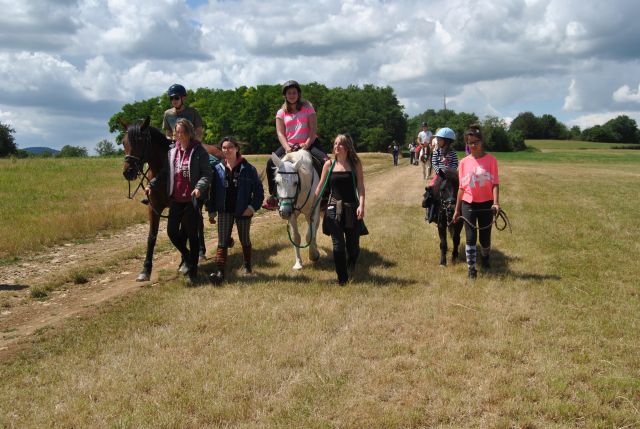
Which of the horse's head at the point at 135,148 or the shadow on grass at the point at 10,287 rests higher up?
the horse's head at the point at 135,148

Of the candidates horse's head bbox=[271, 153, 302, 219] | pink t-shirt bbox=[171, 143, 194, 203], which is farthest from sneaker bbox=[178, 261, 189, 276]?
horse's head bbox=[271, 153, 302, 219]

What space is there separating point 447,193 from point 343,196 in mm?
2081

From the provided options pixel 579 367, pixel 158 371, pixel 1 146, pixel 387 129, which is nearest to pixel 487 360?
pixel 579 367

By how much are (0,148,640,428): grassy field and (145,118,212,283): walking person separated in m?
0.84

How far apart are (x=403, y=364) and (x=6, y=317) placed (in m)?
5.26

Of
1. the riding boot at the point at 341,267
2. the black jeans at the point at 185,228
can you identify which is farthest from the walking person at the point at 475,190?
the black jeans at the point at 185,228

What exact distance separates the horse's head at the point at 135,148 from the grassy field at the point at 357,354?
1813mm

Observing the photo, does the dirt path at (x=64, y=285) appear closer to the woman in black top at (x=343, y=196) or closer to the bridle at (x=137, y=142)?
the bridle at (x=137, y=142)

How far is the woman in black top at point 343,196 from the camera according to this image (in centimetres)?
761

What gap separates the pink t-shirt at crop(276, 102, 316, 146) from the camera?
8.76 metres

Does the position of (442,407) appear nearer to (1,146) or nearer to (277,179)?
(277,179)

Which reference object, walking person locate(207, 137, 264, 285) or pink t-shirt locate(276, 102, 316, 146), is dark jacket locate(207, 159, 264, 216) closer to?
walking person locate(207, 137, 264, 285)

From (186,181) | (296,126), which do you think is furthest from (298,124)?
(186,181)

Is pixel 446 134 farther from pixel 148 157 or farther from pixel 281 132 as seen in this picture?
pixel 148 157
